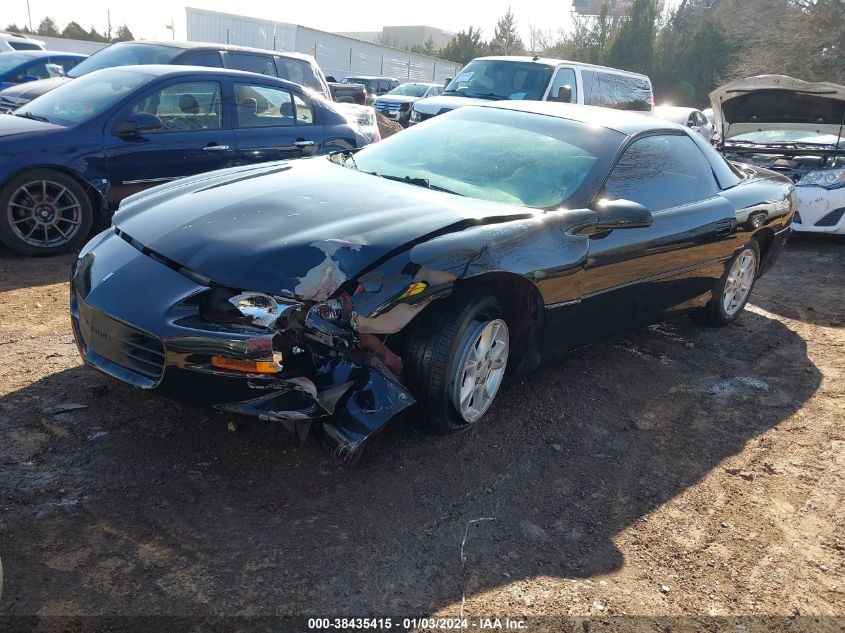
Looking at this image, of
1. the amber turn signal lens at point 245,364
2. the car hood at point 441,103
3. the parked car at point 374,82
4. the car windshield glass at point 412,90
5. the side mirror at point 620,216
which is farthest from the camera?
the parked car at point 374,82

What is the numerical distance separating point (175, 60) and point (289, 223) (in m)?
5.78

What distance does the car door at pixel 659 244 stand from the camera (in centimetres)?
387

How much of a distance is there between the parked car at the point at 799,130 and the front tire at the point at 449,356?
20.2ft

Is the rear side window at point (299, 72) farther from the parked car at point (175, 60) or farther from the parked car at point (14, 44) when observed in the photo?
the parked car at point (14, 44)

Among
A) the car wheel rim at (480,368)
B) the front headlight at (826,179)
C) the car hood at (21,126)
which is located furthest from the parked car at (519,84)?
the car wheel rim at (480,368)

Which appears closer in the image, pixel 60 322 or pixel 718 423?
pixel 718 423

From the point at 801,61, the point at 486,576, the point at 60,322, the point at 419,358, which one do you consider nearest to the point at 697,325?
the point at 419,358

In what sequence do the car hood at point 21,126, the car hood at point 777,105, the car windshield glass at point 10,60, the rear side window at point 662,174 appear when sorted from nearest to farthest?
the rear side window at point 662,174, the car hood at point 21,126, the car hood at point 777,105, the car windshield glass at point 10,60

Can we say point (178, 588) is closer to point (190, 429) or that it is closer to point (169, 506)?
point (169, 506)

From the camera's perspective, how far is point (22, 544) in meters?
2.42

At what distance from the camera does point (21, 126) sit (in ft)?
18.5

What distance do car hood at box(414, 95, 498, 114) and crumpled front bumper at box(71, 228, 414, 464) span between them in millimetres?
7395

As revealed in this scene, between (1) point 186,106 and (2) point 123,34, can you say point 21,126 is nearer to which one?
(1) point 186,106

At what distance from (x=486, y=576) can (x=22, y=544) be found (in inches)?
62.7
